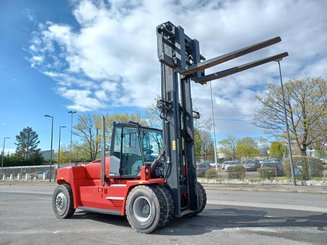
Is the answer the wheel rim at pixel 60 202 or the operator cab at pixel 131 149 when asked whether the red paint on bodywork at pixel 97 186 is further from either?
the wheel rim at pixel 60 202

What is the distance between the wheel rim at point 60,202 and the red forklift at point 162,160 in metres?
0.17

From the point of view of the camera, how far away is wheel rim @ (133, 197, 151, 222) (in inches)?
258

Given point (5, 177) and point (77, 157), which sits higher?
point (77, 157)

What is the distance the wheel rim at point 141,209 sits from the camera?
656 cm

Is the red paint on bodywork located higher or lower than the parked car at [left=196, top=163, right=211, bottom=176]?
lower

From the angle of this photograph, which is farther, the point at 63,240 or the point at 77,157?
the point at 77,157

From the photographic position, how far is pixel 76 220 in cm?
818

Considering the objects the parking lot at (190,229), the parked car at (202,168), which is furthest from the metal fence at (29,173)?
the parking lot at (190,229)

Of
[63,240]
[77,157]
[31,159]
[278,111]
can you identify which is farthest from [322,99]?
[31,159]

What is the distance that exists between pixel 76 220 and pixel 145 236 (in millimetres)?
3015

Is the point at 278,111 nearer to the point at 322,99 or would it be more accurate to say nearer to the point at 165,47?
the point at 322,99

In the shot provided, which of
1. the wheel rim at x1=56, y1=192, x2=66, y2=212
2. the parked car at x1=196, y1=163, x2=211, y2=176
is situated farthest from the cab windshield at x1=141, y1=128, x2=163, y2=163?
the parked car at x1=196, y1=163, x2=211, y2=176

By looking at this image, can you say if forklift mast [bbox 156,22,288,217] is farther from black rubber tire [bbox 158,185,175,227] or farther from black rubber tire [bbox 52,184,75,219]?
black rubber tire [bbox 52,184,75,219]

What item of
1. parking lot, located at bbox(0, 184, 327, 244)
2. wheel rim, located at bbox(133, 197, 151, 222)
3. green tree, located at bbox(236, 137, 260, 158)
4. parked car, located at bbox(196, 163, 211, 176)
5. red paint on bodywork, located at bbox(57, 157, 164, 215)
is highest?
green tree, located at bbox(236, 137, 260, 158)
